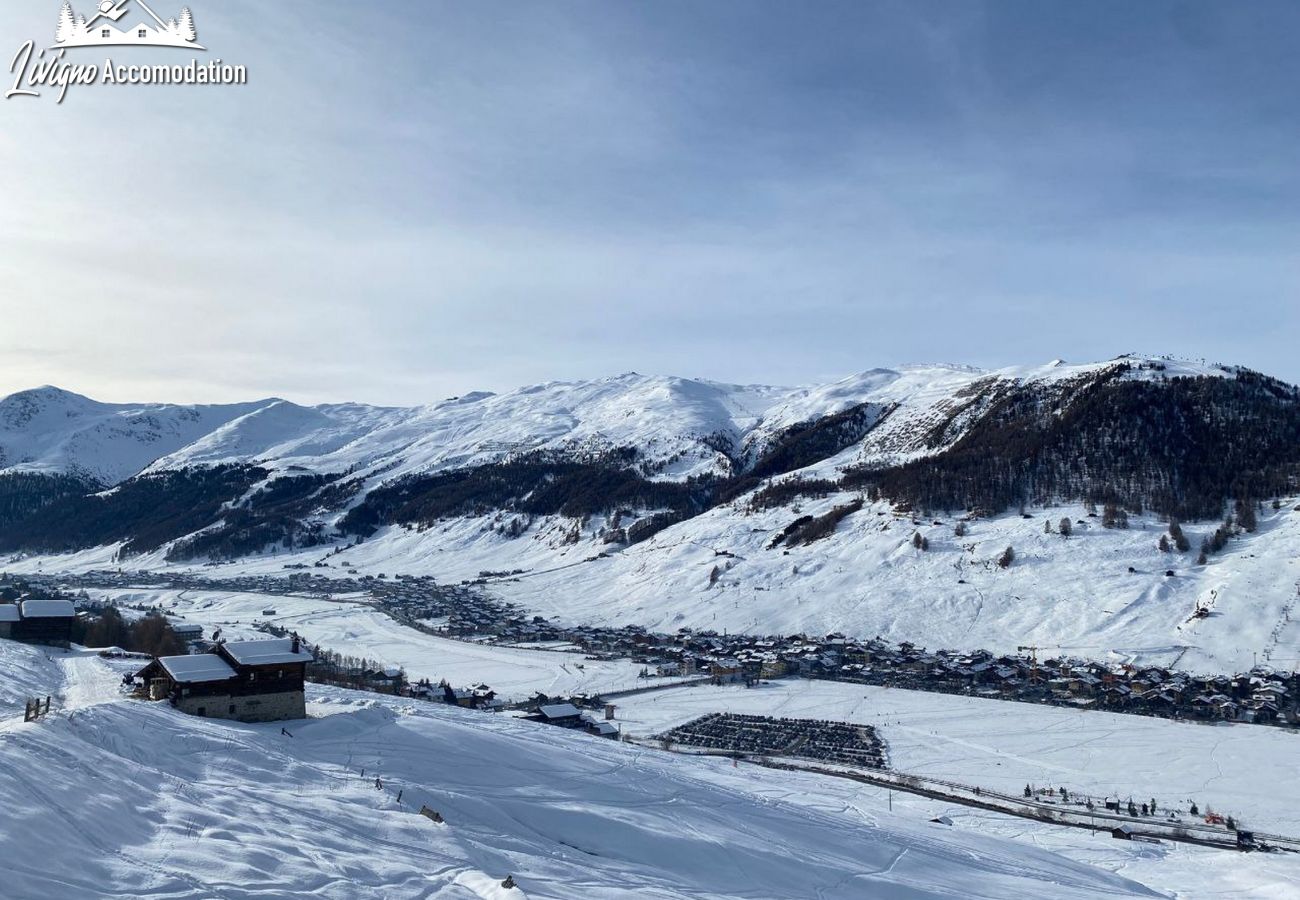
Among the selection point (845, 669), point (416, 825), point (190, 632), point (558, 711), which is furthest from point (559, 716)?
point (190, 632)

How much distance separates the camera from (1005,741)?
181ft

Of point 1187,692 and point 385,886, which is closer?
point 385,886

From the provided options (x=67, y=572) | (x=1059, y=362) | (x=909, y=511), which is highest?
(x=1059, y=362)

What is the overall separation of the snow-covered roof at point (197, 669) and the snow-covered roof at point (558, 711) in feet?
79.2

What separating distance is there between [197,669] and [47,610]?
2485 cm

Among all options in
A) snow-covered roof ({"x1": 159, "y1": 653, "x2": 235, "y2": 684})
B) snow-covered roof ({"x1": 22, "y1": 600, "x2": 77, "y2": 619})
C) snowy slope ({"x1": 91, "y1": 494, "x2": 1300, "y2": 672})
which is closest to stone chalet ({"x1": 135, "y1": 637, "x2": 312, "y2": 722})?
snow-covered roof ({"x1": 159, "y1": 653, "x2": 235, "y2": 684})

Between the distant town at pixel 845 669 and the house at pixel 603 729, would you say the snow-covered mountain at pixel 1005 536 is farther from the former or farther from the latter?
the house at pixel 603 729

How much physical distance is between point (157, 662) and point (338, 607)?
302 ft

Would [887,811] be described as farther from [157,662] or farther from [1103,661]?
[1103,661]

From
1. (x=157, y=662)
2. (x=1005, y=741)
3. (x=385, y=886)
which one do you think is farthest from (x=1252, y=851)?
(x=157, y=662)

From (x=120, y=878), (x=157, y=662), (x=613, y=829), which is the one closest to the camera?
(x=120, y=878)

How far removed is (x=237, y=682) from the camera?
3106 cm

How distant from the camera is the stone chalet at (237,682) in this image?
99.9 feet

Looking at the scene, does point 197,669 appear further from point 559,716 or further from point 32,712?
point 559,716
